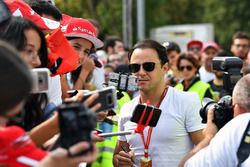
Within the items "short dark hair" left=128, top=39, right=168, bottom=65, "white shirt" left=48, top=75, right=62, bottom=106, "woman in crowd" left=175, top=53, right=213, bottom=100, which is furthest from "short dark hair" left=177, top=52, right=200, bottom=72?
"white shirt" left=48, top=75, right=62, bottom=106

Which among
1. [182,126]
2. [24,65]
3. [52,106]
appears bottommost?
[182,126]

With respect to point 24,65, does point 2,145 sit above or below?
below

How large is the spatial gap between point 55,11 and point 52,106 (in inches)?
58.7

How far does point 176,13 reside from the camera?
3509 cm

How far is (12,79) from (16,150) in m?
0.30

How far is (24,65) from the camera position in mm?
2545

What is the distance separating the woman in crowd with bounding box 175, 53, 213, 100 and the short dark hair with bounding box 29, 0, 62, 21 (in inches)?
143

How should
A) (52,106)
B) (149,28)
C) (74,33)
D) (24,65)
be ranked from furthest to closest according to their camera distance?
(149,28)
(74,33)
(52,106)
(24,65)

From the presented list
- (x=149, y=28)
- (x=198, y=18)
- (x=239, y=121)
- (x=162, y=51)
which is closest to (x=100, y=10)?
(x=149, y=28)

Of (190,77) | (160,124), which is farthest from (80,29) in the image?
(190,77)

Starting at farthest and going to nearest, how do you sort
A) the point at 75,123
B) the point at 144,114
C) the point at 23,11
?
the point at 23,11
the point at 144,114
the point at 75,123

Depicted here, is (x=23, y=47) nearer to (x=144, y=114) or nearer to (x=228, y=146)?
(x=144, y=114)

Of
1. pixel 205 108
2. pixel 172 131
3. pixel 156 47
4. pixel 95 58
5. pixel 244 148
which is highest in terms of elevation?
pixel 156 47

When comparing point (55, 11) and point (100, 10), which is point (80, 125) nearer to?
point (55, 11)
